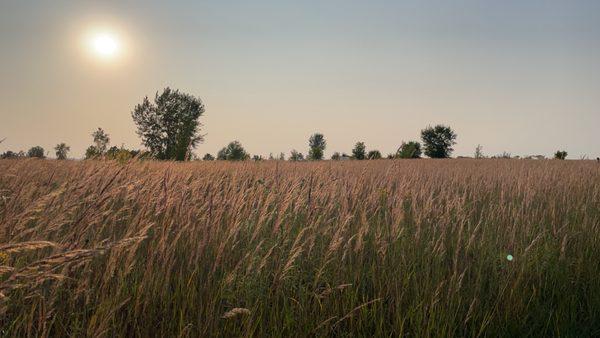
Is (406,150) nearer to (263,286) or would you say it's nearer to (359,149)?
(263,286)

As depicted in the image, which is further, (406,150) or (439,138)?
(439,138)

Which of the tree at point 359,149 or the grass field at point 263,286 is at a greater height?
the tree at point 359,149

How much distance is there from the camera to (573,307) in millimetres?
3137

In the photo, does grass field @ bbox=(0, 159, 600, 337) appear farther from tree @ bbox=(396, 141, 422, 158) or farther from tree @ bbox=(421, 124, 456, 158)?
tree @ bbox=(421, 124, 456, 158)

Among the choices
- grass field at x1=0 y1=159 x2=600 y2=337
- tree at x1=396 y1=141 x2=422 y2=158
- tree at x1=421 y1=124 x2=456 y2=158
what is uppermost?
tree at x1=421 y1=124 x2=456 y2=158

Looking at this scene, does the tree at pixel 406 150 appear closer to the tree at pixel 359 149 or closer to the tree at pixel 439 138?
the tree at pixel 359 149

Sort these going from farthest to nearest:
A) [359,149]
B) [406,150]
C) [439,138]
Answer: [439,138] → [359,149] → [406,150]

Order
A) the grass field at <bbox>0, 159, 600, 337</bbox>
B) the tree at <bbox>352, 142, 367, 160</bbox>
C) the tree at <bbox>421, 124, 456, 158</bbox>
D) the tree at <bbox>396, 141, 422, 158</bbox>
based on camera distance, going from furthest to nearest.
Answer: the tree at <bbox>421, 124, 456, 158</bbox> → the tree at <bbox>352, 142, 367, 160</bbox> → the tree at <bbox>396, 141, 422, 158</bbox> → the grass field at <bbox>0, 159, 600, 337</bbox>

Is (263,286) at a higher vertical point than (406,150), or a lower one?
lower

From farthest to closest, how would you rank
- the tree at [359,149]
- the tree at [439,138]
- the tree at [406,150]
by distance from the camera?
the tree at [439,138] → the tree at [359,149] → the tree at [406,150]

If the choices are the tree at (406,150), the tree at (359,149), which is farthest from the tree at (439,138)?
the tree at (406,150)

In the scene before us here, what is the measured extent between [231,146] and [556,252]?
102139mm

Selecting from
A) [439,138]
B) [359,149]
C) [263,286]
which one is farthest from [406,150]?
[439,138]

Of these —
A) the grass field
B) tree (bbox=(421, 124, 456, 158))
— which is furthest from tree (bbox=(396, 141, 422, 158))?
tree (bbox=(421, 124, 456, 158))
